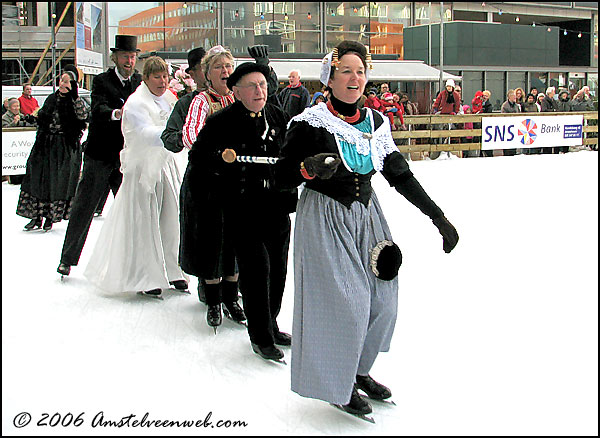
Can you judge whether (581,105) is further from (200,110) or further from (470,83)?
(200,110)

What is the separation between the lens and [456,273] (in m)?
5.47

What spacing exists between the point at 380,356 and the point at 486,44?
2289 cm

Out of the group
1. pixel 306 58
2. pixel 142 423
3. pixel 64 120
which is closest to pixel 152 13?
pixel 306 58

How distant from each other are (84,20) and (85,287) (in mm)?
9349

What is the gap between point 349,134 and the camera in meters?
2.92

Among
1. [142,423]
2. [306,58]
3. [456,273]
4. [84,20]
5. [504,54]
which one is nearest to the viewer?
[142,423]

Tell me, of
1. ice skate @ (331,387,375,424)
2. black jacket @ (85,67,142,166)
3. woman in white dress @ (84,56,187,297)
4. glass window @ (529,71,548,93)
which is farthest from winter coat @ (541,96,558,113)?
ice skate @ (331,387,375,424)

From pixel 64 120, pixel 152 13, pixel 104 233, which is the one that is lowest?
pixel 104 233

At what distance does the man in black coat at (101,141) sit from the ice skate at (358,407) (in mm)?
2943

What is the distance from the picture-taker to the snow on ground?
293 centimetres

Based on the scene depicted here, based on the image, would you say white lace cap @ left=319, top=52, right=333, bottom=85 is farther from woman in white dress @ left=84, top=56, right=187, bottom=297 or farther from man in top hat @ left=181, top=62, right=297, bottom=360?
woman in white dress @ left=84, top=56, right=187, bottom=297

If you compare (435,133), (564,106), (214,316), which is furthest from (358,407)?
(564,106)

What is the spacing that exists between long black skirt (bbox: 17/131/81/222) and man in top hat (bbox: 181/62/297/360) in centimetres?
416

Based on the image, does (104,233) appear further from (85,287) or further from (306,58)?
(306,58)
